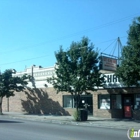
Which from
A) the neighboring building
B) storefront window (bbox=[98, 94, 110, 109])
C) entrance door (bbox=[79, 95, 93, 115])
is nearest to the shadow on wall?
the neighboring building

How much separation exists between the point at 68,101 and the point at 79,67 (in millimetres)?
8076

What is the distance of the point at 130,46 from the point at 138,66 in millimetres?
1636

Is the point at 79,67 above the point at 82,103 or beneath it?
above

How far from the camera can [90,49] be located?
22375mm

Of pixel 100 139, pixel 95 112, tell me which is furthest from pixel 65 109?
pixel 100 139

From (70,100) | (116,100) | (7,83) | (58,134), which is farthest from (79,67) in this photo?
(7,83)

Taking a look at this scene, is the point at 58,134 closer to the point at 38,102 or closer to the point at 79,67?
the point at 79,67

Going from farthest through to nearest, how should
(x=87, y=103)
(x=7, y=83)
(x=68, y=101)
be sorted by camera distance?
1. (x=7, y=83)
2. (x=68, y=101)
3. (x=87, y=103)

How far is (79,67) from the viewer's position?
21781 mm

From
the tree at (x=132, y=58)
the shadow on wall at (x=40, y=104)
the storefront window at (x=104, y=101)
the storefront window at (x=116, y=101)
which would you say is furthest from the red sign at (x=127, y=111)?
the shadow on wall at (x=40, y=104)

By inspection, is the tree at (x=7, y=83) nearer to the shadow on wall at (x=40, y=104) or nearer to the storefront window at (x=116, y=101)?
the shadow on wall at (x=40, y=104)

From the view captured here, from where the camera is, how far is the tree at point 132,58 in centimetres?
1748

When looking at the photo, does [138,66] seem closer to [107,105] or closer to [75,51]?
[75,51]

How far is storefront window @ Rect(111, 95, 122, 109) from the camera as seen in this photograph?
24.1 metres
